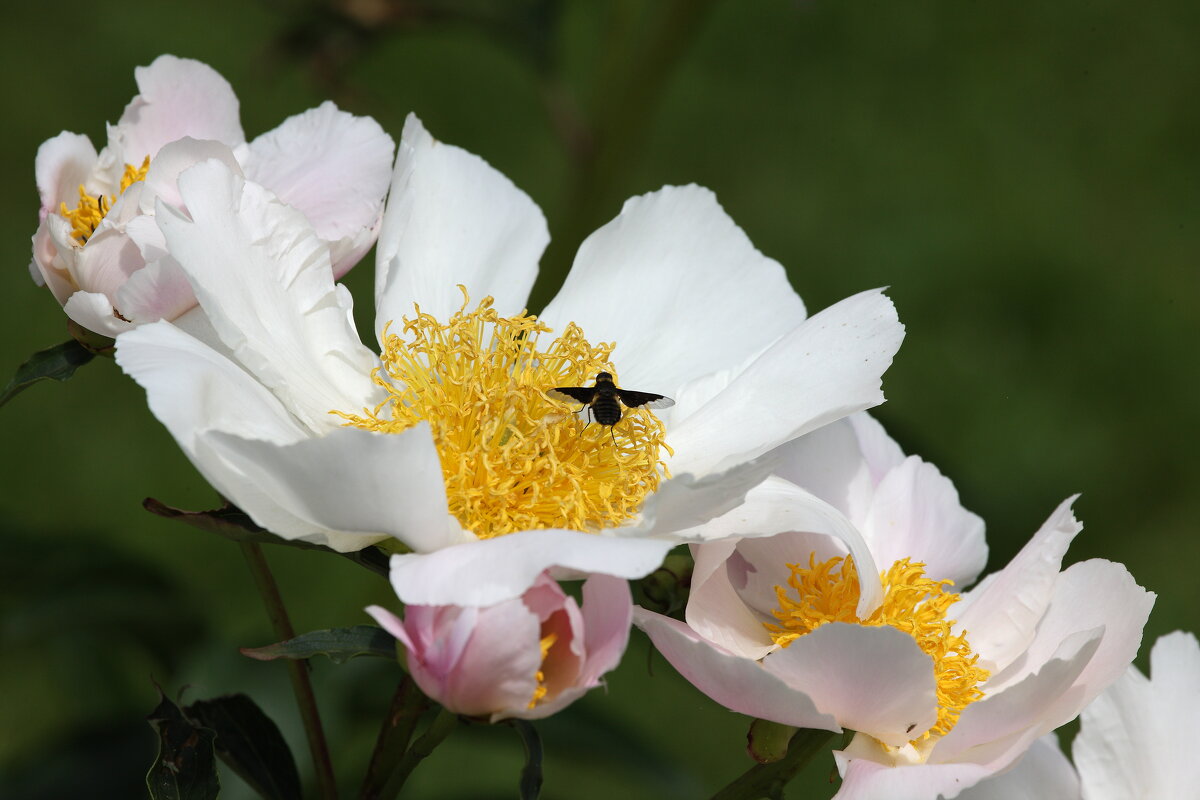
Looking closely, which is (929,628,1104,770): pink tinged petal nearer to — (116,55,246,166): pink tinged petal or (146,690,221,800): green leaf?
(146,690,221,800): green leaf

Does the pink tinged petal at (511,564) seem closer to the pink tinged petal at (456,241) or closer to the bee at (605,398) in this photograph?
the bee at (605,398)

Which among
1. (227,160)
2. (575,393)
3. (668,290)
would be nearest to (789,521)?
(575,393)

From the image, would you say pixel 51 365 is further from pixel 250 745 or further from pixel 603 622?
pixel 603 622

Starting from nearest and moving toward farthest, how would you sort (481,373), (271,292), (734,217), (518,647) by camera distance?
1. (518,647)
2. (271,292)
3. (481,373)
4. (734,217)

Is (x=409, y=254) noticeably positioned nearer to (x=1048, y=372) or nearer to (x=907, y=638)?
(x=907, y=638)

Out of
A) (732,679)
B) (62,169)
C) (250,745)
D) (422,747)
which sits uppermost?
(62,169)

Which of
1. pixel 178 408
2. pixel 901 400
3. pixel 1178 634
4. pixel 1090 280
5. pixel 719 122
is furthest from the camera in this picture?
pixel 719 122

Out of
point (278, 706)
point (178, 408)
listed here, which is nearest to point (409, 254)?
point (178, 408)
